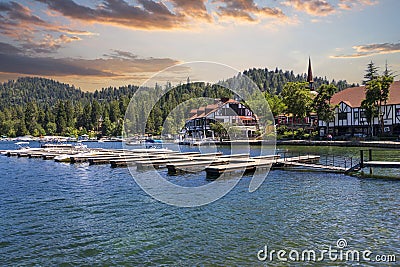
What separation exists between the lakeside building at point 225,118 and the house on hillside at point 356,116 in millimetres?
19258

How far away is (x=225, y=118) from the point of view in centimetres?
9281

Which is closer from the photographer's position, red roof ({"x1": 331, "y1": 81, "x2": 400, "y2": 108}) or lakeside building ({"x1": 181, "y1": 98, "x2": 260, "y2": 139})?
red roof ({"x1": 331, "y1": 81, "x2": 400, "y2": 108})

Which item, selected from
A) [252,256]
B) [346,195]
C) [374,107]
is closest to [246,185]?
[346,195]

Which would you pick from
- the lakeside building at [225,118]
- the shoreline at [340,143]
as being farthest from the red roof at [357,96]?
the lakeside building at [225,118]

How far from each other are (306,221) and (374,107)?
54464mm

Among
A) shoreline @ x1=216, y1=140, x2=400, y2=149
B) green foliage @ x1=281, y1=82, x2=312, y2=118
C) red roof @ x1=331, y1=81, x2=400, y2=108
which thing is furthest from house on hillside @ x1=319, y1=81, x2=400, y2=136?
shoreline @ x1=216, y1=140, x2=400, y2=149

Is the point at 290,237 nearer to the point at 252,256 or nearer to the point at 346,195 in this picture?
the point at 252,256

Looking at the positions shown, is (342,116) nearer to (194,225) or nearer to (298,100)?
(298,100)

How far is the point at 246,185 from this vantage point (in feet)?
75.7

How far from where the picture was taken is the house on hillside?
209 feet

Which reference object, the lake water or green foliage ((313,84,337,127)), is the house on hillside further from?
the lake water

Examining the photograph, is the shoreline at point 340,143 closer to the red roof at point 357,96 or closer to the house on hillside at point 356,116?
the house on hillside at point 356,116

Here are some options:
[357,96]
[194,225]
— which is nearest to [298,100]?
[357,96]

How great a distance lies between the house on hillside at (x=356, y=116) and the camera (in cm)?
6356
